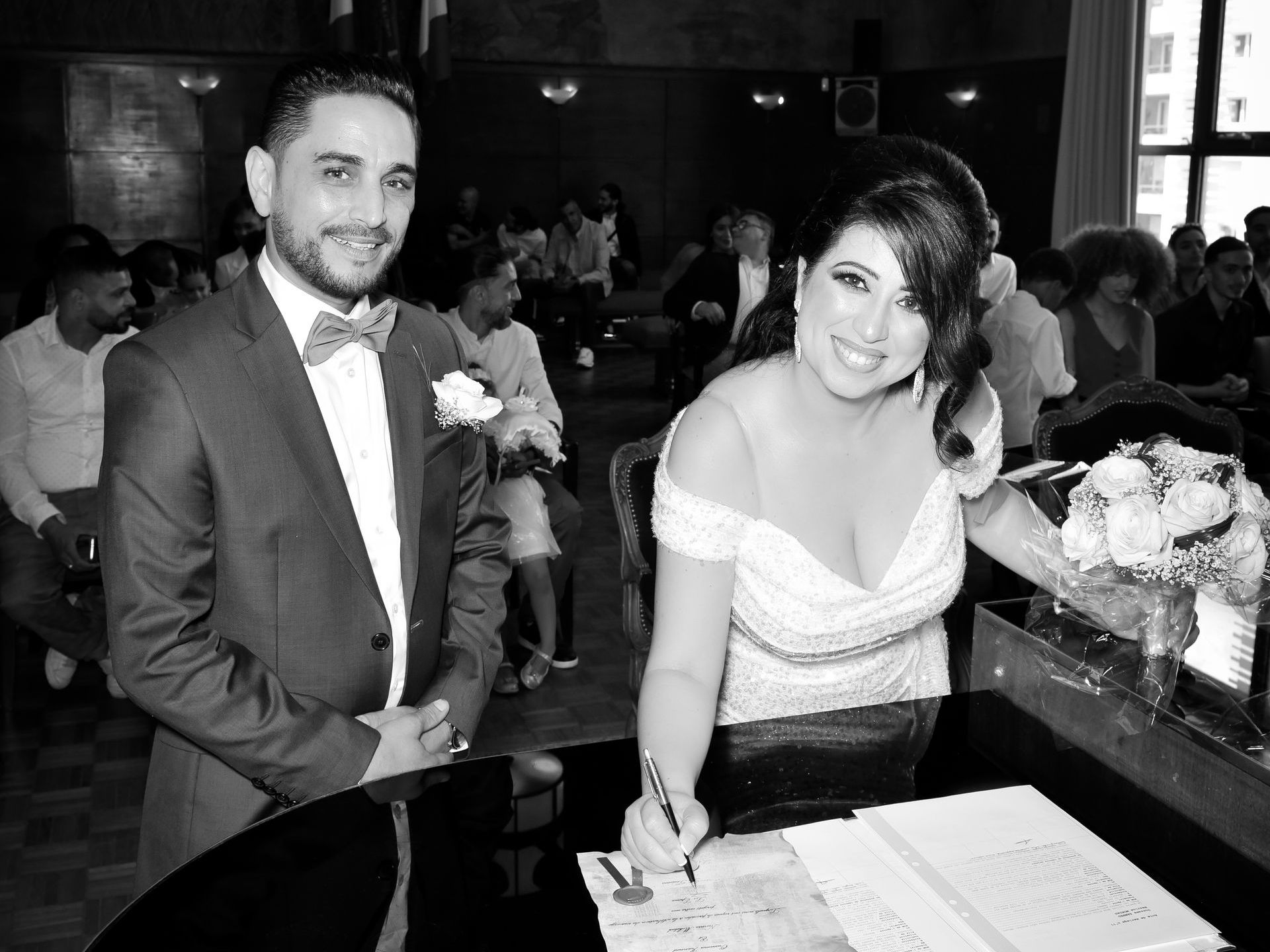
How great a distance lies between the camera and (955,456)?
2.15m

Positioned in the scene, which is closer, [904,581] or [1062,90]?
[904,581]

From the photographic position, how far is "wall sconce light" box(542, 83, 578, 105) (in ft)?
49.8

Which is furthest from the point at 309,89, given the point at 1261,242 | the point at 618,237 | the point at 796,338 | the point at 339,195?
the point at 618,237

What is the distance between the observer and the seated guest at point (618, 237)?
47.3 feet

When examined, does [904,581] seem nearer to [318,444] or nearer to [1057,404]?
[318,444]

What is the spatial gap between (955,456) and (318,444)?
1.11m

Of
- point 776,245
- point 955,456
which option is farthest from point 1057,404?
point 776,245

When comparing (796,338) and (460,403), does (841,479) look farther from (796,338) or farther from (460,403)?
(460,403)

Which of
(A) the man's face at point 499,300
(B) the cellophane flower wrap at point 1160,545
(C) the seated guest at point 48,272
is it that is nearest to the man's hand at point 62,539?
(C) the seated guest at point 48,272

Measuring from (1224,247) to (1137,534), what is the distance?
5479 millimetres

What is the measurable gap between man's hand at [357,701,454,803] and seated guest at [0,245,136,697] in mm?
2598

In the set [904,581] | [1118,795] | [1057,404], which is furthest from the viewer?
[1057,404]

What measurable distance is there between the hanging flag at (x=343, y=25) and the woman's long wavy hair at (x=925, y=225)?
591 centimetres

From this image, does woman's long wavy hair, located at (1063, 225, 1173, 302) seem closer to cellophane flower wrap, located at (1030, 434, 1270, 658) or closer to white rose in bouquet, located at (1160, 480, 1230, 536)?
cellophane flower wrap, located at (1030, 434, 1270, 658)
